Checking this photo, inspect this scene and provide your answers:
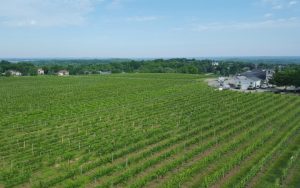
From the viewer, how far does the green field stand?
15.8m

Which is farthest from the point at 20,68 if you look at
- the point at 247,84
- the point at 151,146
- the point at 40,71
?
the point at 151,146

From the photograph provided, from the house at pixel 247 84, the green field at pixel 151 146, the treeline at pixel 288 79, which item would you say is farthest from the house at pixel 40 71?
the green field at pixel 151 146

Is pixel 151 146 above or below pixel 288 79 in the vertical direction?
below

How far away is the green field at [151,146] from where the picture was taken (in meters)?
15.8

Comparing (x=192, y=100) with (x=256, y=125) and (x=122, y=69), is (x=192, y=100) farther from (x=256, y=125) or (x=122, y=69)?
(x=122, y=69)

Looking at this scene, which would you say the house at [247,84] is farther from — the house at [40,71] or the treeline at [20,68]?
the house at [40,71]

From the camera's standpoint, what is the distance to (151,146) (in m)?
21.6

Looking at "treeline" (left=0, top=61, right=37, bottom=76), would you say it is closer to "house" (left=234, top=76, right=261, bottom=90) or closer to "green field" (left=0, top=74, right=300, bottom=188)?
"house" (left=234, top=76, right=261, bottom=90)

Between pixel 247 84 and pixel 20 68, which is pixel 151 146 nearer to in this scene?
pixel 247 84

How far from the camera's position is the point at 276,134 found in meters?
24.8

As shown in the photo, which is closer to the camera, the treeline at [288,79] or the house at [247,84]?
the treeline at [288,79]

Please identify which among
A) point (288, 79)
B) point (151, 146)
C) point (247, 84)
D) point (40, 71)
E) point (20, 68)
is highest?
point (20, 68)

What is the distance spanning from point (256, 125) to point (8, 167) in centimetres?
1918

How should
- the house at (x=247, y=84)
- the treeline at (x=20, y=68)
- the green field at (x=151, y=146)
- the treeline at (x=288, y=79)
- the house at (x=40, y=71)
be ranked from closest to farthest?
the green field at (x=151, y=146) → the treeline at (x=288, y=79) → the house at (x=247, y=84) → the treeline at (x=20, y=68) → the house at (x=40, y=71)
